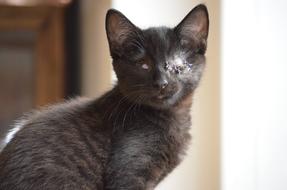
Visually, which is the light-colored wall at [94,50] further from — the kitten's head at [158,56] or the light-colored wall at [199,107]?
A: the kitten's head at [158,56]

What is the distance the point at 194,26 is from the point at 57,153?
45 cm

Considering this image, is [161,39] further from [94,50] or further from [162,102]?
[94,50]

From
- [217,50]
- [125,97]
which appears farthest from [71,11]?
[125,97]

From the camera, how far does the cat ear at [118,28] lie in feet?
4.24

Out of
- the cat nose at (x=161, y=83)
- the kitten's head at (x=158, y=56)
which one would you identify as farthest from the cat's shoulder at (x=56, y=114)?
the cat nose at (x=161, y=83)

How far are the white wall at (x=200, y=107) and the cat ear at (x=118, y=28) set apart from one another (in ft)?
1.20

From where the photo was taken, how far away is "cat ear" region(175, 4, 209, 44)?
1.29 meters

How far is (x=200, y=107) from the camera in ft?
5.51

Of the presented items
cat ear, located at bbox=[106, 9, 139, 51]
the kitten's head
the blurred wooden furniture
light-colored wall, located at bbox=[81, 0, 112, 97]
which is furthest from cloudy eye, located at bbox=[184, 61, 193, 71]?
the blurred wooden furniture
